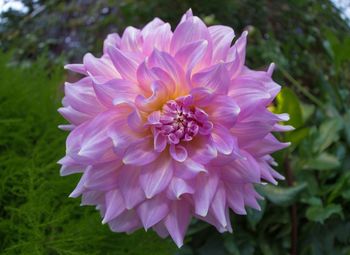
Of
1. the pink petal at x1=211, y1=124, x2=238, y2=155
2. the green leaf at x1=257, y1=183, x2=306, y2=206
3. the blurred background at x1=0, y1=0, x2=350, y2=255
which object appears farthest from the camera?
the green leaf at x1=257, y1=183, x2=306, y2=206

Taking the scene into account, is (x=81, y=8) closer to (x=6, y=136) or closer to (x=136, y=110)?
(x=6, y=136)

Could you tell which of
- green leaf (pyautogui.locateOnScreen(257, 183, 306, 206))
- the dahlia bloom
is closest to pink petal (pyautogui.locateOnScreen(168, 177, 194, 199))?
the dahlia bloom

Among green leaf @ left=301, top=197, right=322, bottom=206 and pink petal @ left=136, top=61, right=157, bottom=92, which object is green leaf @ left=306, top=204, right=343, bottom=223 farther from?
pink petal @ left=136, top=61, right=157, bottom=92

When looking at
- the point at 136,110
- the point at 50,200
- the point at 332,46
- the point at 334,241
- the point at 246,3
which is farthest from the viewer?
the point at 246,3

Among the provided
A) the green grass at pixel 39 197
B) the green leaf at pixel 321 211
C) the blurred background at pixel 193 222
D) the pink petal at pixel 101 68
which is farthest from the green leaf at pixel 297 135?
the pink petal at pixel 101 68

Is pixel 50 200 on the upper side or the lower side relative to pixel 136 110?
lower

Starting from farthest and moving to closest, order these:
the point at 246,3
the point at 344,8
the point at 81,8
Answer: the point at 344,8, the point at 81,8, the point at 246,3

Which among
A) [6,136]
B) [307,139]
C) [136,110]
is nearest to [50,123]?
[6,136]
